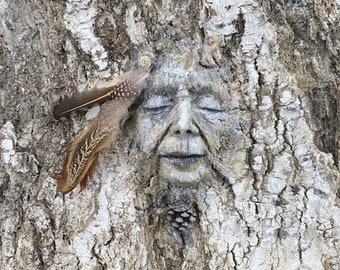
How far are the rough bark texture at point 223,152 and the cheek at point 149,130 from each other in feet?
0.06

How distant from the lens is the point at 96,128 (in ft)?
4.81

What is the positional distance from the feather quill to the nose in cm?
11

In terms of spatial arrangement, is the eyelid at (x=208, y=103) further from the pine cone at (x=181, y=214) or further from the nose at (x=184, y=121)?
the pine cone at (x=181, y=214)

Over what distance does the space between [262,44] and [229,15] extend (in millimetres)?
93

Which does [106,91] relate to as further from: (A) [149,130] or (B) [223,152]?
(B) [223,152]

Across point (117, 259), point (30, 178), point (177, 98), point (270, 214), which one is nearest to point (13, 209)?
point (30, 178)

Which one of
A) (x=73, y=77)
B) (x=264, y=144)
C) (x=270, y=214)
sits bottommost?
(x=270, y=214)

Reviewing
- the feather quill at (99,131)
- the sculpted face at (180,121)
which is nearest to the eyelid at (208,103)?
the sculpted face at (180,121)

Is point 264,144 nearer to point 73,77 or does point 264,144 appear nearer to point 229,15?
Answer: point 229,15

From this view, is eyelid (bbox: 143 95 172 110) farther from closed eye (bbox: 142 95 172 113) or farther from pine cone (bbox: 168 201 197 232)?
pine cone (bbox: 168 201 197 232)

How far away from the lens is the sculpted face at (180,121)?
141cm

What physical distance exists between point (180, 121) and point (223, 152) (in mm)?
129

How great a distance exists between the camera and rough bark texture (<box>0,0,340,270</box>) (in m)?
1.46

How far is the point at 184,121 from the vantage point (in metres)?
1.40
